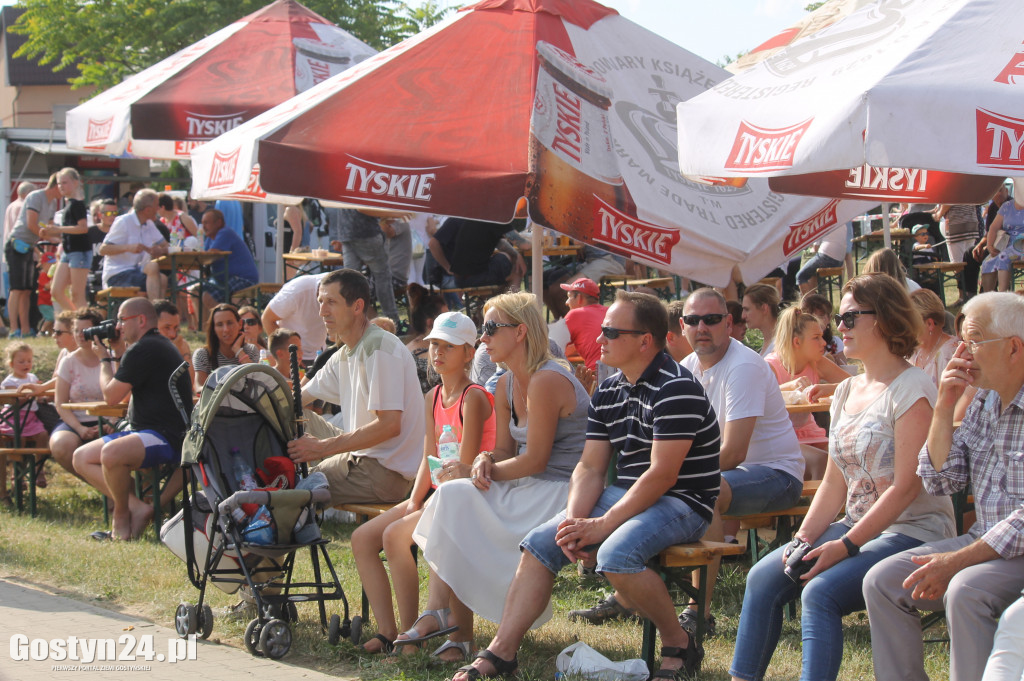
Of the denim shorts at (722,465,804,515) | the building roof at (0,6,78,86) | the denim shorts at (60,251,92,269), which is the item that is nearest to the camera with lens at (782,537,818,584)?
the denim shorts at (722,465,804,515)

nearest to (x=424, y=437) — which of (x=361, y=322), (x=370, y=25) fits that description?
(x=361, y=322)

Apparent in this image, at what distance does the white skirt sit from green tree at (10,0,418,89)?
21.4 meters

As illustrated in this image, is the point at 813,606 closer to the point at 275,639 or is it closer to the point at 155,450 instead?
the point at 275,639

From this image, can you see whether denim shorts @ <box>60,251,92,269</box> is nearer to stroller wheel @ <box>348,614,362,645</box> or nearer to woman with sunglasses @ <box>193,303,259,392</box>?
woman with sunglasses @ <box>193,303,259,392</box>

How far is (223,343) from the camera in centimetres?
821

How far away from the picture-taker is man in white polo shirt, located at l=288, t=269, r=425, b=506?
19.0 ft

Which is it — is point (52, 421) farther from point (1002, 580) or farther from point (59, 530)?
point (1002, 580)

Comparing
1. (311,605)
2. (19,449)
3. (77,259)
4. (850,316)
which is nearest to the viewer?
(850,316)

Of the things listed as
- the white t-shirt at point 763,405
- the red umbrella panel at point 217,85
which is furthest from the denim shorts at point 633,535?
the red umbrella panel at point 217,85

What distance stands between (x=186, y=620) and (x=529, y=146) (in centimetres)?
301

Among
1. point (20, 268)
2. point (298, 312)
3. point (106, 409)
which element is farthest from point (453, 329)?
point (20, 268)

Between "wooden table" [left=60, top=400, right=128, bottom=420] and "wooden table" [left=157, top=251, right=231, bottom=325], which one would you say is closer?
"wooden table" [left=60, top=400, right=128, bottom=420]

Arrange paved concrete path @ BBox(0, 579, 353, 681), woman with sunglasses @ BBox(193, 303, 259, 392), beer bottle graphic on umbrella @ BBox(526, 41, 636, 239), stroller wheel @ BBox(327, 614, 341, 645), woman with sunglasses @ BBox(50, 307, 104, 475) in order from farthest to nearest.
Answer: woman with sunglasses @ BBox(50, 307, 104, 475)
woman with sunglasses @ BBox(193, 303, 259, 392)
beer bottle graphic on umbrella @ BBox(526, 41, 636, 239)
stroller wheel @ BBox(327, 614, 341, 645)
paved concrete path @ BBox(0, 579, 353, 681)

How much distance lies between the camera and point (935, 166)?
4.17m
